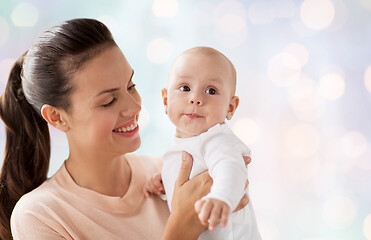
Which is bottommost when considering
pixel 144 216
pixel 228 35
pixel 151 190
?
pixel 144 216

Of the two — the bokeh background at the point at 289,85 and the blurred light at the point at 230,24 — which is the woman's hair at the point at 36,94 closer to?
the bokeh background at the point at 289,85

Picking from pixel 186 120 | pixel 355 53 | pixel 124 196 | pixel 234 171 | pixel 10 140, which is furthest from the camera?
pixel 355 53

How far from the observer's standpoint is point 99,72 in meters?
1.59

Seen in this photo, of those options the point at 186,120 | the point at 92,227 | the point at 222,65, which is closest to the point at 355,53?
the point at 222,65

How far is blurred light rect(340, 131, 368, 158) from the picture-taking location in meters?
2.78

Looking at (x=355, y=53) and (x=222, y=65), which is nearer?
(x=222, y=65)

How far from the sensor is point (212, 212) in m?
1.12

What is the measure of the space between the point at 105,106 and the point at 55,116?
0.23 m

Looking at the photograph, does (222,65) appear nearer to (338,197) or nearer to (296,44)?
(296,44)

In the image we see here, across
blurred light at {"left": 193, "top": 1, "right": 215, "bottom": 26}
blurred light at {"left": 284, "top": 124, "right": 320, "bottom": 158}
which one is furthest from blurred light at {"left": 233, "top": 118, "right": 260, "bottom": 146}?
blurred light at {"left": 193, "top": 1, "right": 215, "bottom": 26}

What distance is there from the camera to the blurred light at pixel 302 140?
2.83 meters

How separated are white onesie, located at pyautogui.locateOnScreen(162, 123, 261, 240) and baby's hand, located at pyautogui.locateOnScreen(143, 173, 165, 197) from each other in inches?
1.4

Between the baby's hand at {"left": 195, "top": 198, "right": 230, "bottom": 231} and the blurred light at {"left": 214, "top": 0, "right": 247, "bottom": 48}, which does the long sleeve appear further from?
the blurred light at {"left": 214, "top": 0, "right": 247, "bottom": 48}

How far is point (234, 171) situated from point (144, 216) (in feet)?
1.96
